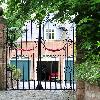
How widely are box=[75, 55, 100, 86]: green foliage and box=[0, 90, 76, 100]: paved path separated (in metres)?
1.40

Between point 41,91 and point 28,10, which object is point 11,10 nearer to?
point 28,10

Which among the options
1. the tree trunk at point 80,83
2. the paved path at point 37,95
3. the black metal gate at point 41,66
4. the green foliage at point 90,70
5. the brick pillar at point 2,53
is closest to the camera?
the green foliage at point 90,70

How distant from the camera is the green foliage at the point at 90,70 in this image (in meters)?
6.52

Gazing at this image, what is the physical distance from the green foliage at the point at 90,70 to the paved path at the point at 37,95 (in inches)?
55.2

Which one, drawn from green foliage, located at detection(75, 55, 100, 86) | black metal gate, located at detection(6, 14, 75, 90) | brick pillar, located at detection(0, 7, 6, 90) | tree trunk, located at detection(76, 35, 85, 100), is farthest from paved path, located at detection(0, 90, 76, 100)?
green foliage, located at detection(75, 55, 100, 86)

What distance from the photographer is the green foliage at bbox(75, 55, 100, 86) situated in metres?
6.52

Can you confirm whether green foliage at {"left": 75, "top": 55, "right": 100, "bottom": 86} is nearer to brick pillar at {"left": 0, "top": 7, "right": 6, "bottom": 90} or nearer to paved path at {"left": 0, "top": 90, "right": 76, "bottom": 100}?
paved path at {"left": 0, "top": 90, "right": 76, "bottom": 100}

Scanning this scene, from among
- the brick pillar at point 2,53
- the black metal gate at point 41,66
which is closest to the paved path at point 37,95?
the black metal gate at point 41,66

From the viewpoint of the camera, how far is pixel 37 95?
9445mm

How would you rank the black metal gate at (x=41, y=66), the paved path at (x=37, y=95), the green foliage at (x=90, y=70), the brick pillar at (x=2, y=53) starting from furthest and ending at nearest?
1. the black metal gate at (x=41, y=66)
2. the brick pillar at (x=2, y=53)
3. the paved path at (x=37, y=95)
4. the green foliage at (x=90, y=70)

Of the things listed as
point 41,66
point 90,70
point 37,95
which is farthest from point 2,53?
point 90,70

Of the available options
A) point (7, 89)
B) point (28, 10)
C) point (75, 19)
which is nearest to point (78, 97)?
point (75, 19)

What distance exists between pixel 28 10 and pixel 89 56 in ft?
6.43

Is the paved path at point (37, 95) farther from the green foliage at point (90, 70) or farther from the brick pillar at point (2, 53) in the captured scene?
the green foliage at point (90, 70)
